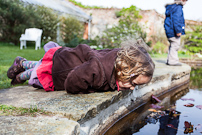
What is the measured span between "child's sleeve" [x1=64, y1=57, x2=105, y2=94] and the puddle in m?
0.47

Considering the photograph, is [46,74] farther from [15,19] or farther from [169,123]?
[15,19]

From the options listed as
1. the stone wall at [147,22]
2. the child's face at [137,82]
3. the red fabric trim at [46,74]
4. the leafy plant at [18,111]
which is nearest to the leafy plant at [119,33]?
the stone wall at [147,22]

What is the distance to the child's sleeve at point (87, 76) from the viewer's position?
59.2 inches

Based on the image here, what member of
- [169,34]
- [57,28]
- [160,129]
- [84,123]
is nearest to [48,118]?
[84,123]

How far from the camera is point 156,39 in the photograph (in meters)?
11.0

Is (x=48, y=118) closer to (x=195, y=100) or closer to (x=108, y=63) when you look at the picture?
(x=108, y=63)

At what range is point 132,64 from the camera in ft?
5.08

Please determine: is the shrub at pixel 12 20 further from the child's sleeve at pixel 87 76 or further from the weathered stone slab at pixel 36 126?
the weathered stone slab at pixel 36 126

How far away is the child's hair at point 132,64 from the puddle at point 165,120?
52 cm

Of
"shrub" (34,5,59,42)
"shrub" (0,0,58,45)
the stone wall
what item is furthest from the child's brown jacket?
"shrub" (34,5,59,42)

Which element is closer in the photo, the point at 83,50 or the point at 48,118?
the point at 48,118

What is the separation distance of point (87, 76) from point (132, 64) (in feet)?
1.27

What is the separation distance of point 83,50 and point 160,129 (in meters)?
1.05

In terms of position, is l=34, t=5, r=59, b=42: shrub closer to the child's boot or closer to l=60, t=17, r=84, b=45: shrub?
l=60, t=17, r=84, b=45: shrub
